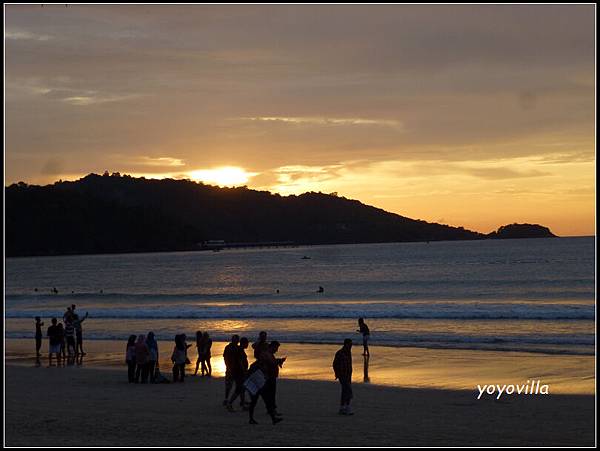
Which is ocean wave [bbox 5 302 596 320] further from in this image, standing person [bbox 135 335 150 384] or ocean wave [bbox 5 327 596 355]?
standing person [bbox 135 335 150 384]

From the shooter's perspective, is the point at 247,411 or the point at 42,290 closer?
the point at 247,411

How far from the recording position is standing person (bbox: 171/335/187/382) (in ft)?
64.1

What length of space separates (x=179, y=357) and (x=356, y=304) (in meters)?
34.9

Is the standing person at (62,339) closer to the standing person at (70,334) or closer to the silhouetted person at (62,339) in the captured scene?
the silhouetted person at (62,339)

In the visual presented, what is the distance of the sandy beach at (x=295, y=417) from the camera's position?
13211 mm

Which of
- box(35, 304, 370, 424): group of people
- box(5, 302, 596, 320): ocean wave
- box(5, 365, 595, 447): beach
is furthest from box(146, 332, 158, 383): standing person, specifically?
box(5, 302, 596, 320): ocean wave

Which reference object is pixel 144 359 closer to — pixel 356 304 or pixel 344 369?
pixel 344 369

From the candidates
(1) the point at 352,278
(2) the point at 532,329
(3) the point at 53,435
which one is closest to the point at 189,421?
(3) the point at 53,435

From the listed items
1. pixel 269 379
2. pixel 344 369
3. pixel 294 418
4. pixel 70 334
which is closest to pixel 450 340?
pixel 70 334

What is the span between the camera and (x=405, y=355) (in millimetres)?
25266

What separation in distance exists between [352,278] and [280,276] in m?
12.9

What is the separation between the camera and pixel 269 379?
47.1 feet

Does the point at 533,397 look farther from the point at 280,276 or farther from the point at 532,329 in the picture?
the point at 280,276

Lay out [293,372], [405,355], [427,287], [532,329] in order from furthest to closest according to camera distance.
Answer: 1. [427,287]
2. [532,329]
3. [405,355]
4. [293,372]
